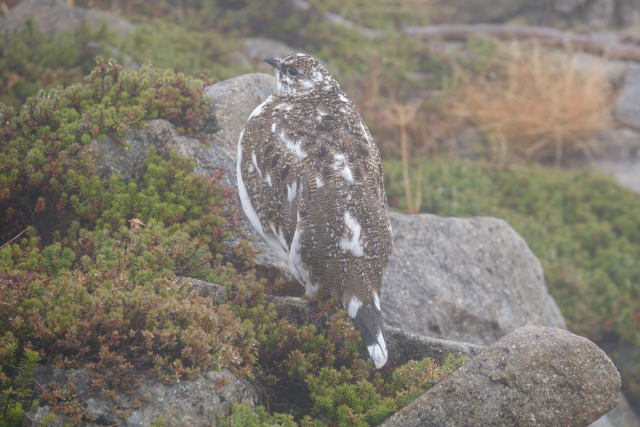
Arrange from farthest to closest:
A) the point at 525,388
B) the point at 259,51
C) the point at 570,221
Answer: the point at 259,51
the point at 570,221
the point at 525,388

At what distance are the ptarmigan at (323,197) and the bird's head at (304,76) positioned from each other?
0.15 meters

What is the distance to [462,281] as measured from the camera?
279 inches

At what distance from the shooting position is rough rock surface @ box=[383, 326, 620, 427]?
163 inches

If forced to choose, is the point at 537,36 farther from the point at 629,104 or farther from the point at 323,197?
the point at 323,197

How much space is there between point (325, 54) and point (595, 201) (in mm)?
5507

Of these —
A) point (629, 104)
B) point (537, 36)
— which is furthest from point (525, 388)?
point (537, 36)

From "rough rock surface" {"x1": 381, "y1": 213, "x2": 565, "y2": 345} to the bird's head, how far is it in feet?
6.38

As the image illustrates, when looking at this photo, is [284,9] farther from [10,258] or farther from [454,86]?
[10,258]

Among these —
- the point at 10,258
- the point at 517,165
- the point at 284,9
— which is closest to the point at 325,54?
the point at 284,9

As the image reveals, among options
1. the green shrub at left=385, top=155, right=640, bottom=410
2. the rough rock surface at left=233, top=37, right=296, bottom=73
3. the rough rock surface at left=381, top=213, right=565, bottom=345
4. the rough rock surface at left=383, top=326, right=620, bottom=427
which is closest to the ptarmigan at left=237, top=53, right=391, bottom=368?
the rough rock surface at left=383, top=326, right=620, bottom=427

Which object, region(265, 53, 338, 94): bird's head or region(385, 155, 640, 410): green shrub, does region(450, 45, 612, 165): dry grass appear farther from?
region(265, 53, 338, 94): bird's head

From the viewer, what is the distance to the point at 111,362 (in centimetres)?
392

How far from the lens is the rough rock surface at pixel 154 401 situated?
3770 mm

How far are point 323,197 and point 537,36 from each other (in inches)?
456
